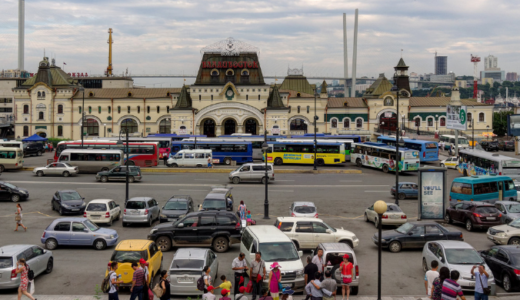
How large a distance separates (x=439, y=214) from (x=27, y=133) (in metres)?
70.9

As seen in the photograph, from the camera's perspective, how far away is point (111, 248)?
21.6 metres

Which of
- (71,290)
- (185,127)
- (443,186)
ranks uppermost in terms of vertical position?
(185,127)

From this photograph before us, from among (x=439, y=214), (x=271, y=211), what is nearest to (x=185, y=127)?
(x=271, y=211)

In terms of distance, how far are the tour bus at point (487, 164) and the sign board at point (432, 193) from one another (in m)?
12.6

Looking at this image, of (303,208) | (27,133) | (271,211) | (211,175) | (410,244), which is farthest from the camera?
(27,133)

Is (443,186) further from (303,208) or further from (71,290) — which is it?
(71,290)

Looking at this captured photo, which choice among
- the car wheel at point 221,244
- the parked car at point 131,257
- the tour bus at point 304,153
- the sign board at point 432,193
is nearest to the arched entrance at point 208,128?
the tour bus at point 304,153

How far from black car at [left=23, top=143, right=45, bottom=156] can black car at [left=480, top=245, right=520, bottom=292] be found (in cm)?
5587

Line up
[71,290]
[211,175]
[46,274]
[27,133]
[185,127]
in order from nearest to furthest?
[71,290], [46,274], [211,175], [185,127], [27,133]

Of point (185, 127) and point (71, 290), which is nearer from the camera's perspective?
point (71, 290)

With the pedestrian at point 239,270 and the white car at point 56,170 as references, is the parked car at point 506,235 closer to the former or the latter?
the pedestrian at point 239,270

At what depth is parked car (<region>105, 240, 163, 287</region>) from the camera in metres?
16.2

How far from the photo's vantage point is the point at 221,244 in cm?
2089

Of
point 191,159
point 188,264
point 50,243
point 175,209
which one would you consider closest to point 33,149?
point 191,159
